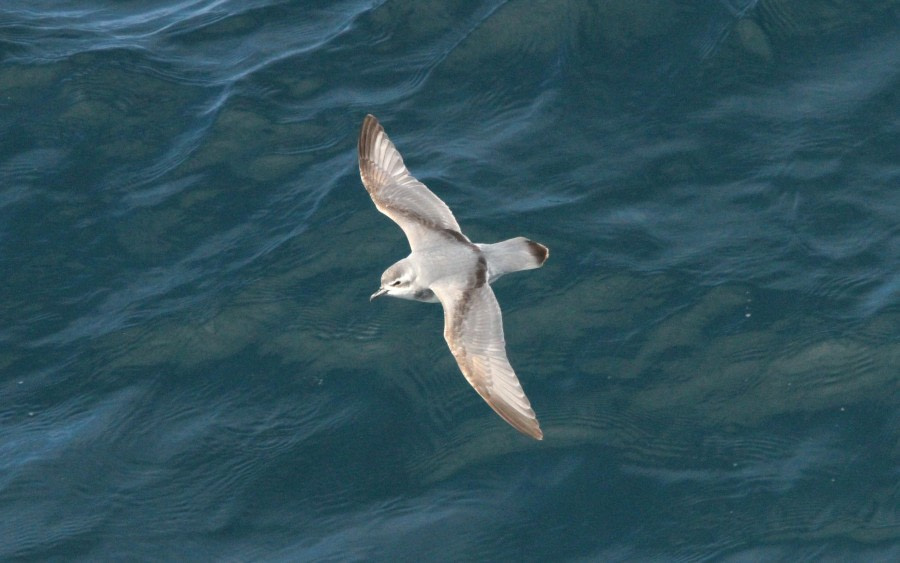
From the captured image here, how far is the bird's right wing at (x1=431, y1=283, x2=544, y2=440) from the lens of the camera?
9531 millimetres

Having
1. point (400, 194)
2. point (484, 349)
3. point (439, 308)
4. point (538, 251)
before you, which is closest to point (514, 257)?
point (538, 251)

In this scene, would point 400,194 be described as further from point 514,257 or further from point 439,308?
point 514,257

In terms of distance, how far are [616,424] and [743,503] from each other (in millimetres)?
1314

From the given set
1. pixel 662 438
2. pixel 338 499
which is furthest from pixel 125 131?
pixel 662 438

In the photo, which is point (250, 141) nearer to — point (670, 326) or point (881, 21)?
point (670, 326)

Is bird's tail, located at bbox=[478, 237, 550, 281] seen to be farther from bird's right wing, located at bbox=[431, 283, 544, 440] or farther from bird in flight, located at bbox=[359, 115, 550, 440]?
bird's right wing, located at bbox=[431, 283, 544, 440]

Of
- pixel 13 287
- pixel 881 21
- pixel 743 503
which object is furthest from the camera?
pixel 881 21

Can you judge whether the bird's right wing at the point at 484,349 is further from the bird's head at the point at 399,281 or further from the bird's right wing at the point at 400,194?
the bird's right wing at the point at 400,194

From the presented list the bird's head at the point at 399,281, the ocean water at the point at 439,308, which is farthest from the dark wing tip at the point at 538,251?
the bird's head at the point at 399,281

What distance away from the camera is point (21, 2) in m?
15.4

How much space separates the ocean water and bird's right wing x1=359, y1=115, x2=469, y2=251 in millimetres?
636

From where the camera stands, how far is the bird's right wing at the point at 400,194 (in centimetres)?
1091

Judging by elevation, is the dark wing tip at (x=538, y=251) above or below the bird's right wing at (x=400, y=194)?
below

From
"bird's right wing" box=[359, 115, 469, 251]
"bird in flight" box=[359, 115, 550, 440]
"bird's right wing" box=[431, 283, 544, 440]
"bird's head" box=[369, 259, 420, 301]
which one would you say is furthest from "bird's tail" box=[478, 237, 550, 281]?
"bird's head" box=[369, 259, 420, 301]
